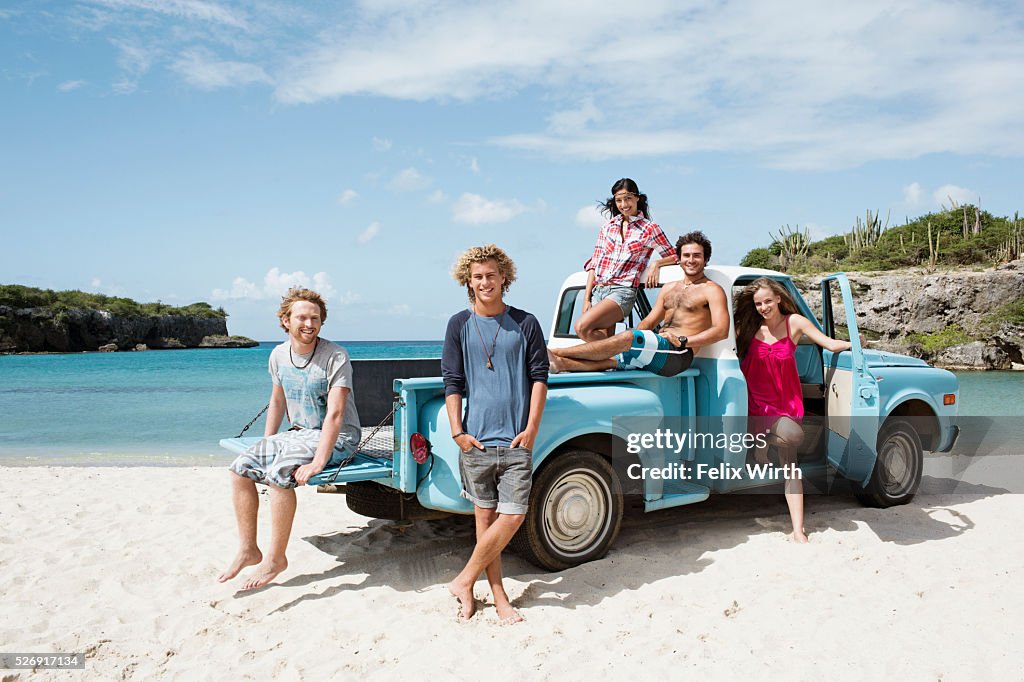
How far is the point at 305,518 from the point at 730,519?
358 centimetres

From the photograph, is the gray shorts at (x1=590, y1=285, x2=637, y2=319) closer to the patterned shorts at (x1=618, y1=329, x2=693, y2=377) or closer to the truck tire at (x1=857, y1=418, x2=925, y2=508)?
the patterned shorts at (x1=618, y1=329, x2=693, y2=377)

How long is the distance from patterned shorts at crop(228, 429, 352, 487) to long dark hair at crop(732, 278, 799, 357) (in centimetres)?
308

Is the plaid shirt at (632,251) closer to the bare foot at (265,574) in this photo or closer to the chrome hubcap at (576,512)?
the chrome hubcap at (576,512)

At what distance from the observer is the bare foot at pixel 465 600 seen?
4.23 meters

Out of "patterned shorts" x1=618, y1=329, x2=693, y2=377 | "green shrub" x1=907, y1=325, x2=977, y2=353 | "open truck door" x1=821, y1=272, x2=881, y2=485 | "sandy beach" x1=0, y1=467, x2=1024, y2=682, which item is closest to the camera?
"sandy beach" x1=0, y1=467, x2=1024, y2=682

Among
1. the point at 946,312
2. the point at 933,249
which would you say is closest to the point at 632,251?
the point at 946,312

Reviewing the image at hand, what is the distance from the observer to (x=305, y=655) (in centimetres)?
388

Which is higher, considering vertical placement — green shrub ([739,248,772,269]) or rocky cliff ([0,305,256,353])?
green shrub ([739,248,772,269])

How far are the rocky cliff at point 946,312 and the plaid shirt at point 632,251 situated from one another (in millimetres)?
27737

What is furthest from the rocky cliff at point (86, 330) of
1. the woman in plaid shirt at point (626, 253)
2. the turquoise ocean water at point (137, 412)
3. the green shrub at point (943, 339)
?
the woman in plaid shirt at point (626, 253)

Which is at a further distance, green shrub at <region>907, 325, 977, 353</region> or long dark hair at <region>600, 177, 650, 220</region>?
green shrub at <region>907, 325, 977, 353</region>

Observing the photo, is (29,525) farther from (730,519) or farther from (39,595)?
(730,519)

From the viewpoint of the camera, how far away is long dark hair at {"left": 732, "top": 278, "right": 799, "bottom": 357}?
19.2 ft

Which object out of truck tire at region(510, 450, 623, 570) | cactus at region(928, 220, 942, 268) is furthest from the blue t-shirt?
cactus at region(928, 220, 942, 268)
